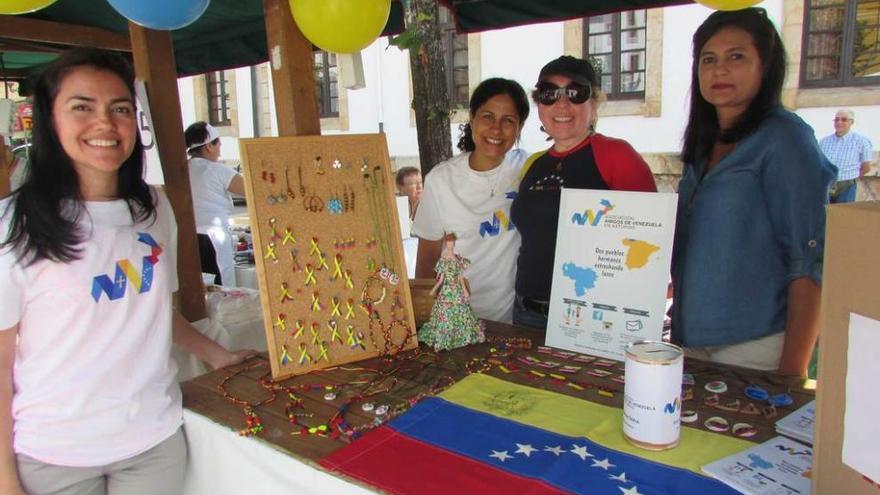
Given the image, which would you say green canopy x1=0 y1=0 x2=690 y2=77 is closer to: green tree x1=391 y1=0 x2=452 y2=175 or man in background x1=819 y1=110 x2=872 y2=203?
green tree x1=391 y1=0 x2=452 y2=175

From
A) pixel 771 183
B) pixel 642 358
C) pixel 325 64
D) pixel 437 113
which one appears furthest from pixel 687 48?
pixel 642 358

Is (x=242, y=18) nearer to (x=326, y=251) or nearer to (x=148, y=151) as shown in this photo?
(x=148, y=151)

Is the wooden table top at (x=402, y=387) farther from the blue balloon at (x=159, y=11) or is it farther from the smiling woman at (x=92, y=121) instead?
the blue balloon at (x=159, y=11)

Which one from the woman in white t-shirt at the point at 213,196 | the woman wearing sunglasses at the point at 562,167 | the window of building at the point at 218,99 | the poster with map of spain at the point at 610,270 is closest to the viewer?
the poster with map of spain at the point at 610,270

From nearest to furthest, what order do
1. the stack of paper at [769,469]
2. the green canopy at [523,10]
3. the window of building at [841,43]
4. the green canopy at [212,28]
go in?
the stack of paper at [769,469]
the green canopy at [523,10]
the green canopy at [212,28]
the window of building at [841,43]

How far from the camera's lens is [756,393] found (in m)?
1.43

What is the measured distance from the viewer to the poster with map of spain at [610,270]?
159 cm

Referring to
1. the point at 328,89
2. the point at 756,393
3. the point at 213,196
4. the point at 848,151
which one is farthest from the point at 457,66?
the point at 756,393

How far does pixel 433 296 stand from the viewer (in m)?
1.95

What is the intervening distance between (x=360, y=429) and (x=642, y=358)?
0.65m

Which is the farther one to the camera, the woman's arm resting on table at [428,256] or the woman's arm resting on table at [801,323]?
the woman's arm resting on table at [428,256]

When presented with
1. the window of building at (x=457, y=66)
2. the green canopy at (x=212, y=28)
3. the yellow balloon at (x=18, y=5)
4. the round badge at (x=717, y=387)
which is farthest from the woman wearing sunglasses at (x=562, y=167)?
the window of building at (x=457, y=66)

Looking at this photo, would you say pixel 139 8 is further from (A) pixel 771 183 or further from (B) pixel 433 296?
(A) pixel 771 183

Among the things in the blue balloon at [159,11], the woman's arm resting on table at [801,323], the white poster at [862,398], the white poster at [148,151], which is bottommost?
the woman's arm resting on table at [801,323]
